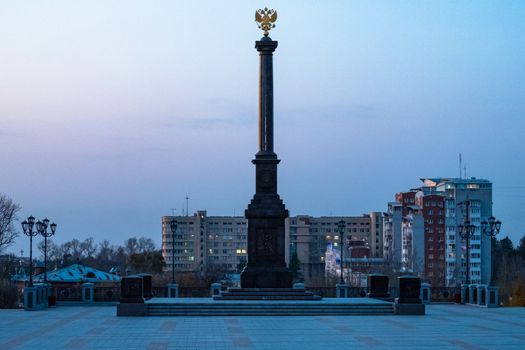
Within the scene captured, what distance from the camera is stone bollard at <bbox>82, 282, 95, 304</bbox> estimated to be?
48403 millimetres

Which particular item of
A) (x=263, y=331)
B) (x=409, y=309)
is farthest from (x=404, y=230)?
(x=263, y=331)

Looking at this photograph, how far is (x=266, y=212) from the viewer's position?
4488 cm

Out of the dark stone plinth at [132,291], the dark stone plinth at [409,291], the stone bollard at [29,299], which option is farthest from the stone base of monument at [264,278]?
the stone bollard at [29,299]

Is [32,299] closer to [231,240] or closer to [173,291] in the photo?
[173,291]

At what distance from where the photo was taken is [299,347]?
25.4 meters

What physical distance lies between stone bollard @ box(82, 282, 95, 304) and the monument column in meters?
8.86

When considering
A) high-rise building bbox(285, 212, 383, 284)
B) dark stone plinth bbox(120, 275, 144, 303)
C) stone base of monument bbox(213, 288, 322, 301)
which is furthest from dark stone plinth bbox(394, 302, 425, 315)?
high-rise building bbox(285, 212, 383, 284)

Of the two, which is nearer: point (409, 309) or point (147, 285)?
point (409, 309)

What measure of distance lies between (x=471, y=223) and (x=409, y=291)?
101603mm

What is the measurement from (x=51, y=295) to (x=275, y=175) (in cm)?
1305

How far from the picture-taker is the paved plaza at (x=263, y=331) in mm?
26281

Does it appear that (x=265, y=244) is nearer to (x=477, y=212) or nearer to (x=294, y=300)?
(x=294, y=300)

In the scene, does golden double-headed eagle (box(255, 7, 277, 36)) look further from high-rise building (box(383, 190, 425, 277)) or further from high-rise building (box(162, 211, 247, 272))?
high-rise building (box(162, 211, 247, 272))

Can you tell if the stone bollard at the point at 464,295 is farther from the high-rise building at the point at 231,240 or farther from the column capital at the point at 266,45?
the high-rise building at the point at 231,240
